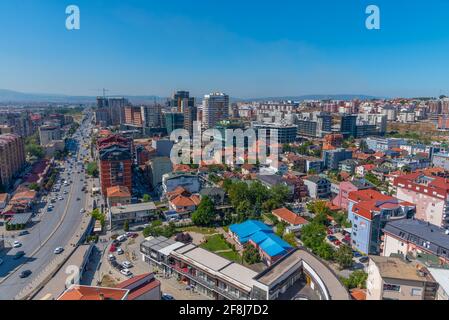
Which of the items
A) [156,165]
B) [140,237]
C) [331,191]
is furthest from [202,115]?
[140,237]

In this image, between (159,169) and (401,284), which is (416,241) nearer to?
(401,284)

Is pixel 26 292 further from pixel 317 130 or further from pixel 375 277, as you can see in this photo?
pixel 317 130

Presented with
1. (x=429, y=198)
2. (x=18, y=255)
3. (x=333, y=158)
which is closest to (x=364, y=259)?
(x=429, y=198)

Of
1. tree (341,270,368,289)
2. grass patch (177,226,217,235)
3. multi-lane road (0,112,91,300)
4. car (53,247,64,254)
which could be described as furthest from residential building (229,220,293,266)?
multi-lane road (0,112,91,300)

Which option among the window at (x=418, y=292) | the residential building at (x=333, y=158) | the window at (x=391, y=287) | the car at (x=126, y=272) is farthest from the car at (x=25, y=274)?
the residential building at (x=333, y=158)

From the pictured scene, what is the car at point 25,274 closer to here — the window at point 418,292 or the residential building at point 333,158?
the window at point 418,292
